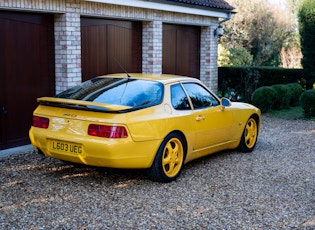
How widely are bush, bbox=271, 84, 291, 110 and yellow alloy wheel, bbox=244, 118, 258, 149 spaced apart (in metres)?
5.83

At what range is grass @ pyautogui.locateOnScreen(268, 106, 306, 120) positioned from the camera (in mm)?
14000

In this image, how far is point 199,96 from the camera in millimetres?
7832

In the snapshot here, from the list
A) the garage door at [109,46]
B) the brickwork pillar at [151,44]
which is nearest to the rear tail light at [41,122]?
the garage door at [109,46]

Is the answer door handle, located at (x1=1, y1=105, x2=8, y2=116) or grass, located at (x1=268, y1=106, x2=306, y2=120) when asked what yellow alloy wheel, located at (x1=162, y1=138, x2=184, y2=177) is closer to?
door handle, located at (x1=1, y1=105, x2=8, y2=116)

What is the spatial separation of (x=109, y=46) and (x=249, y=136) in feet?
12.6

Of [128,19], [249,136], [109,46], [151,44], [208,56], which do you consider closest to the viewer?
[249,136]

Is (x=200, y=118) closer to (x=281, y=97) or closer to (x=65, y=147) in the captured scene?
(x=65, y=147)

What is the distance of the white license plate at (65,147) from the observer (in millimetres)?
6349

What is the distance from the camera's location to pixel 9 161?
7.89 meters

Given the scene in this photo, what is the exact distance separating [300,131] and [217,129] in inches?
180

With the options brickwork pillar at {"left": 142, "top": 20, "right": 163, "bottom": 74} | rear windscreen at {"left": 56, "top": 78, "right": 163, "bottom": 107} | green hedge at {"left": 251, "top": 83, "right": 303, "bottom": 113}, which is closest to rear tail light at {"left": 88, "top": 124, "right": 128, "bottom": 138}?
rear windscreen at {"left": 56, "top": 78, "right": 163, "bottom": 107}

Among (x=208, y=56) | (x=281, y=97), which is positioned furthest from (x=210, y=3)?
(x=281, y=97)

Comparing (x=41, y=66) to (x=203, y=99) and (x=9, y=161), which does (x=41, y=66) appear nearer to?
(x=9, y=161)

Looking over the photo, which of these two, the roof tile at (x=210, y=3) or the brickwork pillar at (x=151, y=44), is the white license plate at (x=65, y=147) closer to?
the brickwork pillar at (x=151, y=44)
